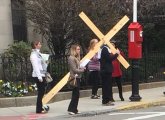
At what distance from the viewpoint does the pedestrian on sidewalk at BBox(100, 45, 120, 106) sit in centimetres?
1305

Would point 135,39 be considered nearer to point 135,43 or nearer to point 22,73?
point 135,43

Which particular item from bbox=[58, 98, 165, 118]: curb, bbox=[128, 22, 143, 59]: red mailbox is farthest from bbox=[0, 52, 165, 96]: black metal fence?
bbox=[58, 98, 165, 118]: curb

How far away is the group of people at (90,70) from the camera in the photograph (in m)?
12.0

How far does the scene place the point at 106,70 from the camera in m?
13.1

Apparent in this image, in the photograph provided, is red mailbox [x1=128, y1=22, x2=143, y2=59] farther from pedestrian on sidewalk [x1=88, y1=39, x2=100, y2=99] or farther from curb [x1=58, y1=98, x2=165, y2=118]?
curb [x1=58, y1=98, x2=165, y2=118]

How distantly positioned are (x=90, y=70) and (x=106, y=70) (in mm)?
1657

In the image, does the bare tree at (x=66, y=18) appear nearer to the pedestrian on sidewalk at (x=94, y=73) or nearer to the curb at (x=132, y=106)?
the pedestrian on sidewalk at (x=94, y=73)

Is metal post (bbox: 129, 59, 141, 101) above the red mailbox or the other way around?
the other way around

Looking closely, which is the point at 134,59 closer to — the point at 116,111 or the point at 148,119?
the point at 116,111

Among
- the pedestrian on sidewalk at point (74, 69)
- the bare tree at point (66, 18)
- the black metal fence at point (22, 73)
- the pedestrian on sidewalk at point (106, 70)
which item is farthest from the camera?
the bare tree at point (66, 18)

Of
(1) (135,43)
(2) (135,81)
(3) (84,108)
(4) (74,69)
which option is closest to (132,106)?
(2) (135,81)

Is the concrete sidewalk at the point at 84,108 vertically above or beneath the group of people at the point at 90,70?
beneath

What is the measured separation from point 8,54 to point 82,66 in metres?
5.31

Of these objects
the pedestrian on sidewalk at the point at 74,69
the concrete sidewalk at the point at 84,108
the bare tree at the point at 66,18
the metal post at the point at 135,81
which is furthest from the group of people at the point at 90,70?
the bare tree at the point at 66,18
